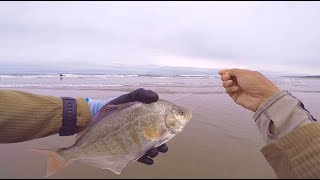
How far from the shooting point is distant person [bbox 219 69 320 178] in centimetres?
220

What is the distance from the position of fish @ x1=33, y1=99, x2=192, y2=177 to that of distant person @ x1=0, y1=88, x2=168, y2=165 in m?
0.13

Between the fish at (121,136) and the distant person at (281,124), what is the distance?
2.54 feet

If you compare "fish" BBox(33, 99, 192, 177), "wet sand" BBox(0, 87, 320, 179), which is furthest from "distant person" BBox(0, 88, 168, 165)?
"wet sand" BBox(0, 87, 320, 179)

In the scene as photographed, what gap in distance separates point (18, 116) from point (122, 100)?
906 mm

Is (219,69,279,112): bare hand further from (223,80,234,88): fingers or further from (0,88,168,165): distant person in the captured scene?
(0,88,168,165): distant person

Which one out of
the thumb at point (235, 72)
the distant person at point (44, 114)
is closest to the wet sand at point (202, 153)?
the distant person at point (44, 114)

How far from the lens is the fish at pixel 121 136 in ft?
8.91

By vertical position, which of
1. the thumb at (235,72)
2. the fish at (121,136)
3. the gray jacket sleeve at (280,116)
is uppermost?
the thumb at (235,72)

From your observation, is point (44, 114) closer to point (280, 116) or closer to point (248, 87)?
point (248, 87)

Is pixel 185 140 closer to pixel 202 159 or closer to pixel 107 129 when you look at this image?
pixel 202 159

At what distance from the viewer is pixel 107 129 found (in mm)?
2781

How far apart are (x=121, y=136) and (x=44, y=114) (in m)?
0.83

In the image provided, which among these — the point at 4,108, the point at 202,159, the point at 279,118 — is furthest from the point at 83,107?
the point at 202,159

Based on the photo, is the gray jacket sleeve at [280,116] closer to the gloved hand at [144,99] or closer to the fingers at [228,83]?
the fingers at [228,83]
